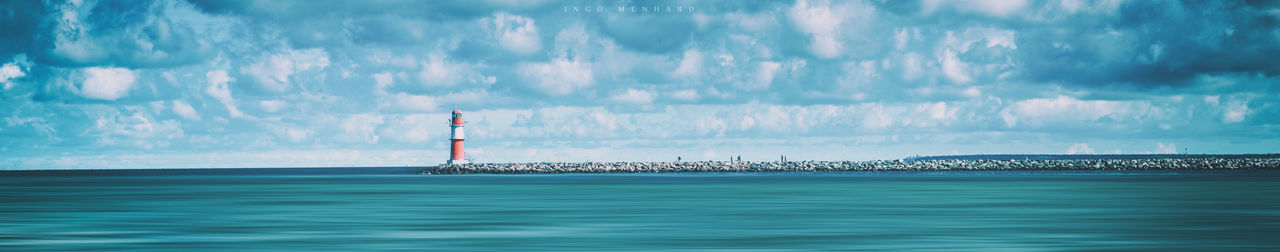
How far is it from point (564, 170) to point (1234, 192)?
67.8 m

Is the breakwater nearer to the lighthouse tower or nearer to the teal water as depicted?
the lighthouse tower

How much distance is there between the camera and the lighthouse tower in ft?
309

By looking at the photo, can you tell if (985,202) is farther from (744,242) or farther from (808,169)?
(808,169)

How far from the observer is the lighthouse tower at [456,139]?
309 ft

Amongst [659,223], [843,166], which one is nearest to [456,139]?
[843,166]

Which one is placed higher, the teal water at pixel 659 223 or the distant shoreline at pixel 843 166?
the distant shoreline at pixel 843 166

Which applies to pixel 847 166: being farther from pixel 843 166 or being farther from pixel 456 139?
pixel 456 139

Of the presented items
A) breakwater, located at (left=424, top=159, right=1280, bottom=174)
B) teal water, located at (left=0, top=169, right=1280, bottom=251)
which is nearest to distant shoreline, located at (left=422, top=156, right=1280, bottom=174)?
breakwater, located at (left=424, top=159, right=1280, bottom=174)

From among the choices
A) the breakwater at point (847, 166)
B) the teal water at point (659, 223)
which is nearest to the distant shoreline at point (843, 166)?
the breakwater at point (847, 166)

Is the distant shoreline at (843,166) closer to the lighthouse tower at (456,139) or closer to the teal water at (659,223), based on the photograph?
the lighthouse tower at (456,139)

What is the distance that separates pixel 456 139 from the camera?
96.2 meters

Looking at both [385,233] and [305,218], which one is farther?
[305,218]

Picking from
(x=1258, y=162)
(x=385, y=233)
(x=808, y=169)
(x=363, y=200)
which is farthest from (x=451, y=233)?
(x=1258, y=162)

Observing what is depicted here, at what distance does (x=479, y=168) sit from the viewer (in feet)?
328
